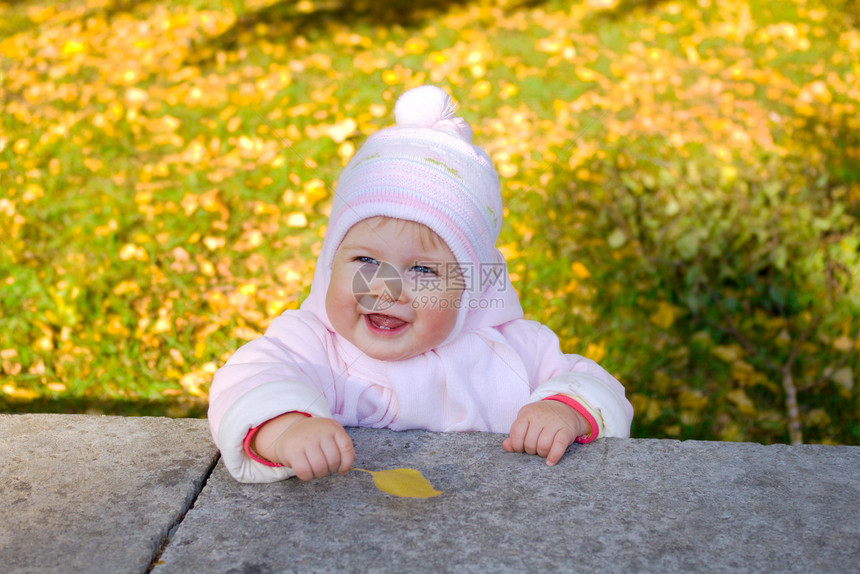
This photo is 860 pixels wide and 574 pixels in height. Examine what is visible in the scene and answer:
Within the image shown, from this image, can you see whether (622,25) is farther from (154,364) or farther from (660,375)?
(154,364)

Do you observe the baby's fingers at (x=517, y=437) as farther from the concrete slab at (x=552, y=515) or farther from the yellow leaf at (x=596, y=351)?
the yellow leaf at (x=596, y=351)

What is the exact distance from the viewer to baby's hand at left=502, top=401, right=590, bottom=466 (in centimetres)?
171

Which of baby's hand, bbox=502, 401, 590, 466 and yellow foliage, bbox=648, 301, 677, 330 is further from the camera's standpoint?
yellow foliage, bbox=648, 301, 677, 330

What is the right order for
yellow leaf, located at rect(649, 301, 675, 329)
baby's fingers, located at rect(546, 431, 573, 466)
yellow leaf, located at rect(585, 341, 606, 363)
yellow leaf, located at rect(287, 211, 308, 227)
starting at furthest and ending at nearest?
1. yellow leaf, located at rect(287, 211, 308, 227)
2. yellow leaf, located at rect(649, 301, 675, 329)
3. yellow leaf, located at rect(585, 341, 606, 363)
4. baby's fingers, located at rect(546, 431, 573, 466)

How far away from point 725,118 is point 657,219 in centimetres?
117

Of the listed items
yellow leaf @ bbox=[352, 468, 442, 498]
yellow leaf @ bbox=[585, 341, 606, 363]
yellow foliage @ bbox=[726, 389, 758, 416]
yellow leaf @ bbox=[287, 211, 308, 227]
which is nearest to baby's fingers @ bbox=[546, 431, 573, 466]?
yellow leaf @ bbox=[352, 468, 442, 498]

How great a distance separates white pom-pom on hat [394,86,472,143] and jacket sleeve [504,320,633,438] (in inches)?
22.6

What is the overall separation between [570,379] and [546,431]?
0.24 m

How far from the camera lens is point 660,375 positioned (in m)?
3.08

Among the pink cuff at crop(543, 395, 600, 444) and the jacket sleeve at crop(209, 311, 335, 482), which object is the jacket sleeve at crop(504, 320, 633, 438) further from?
the jacket sleeve at crop(209, 311, 335, 482)

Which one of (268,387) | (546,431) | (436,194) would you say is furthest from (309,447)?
(436,194)

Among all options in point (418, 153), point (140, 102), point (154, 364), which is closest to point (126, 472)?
point (418, 153)

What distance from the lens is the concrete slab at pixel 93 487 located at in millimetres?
1375

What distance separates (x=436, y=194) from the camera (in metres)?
1.84
